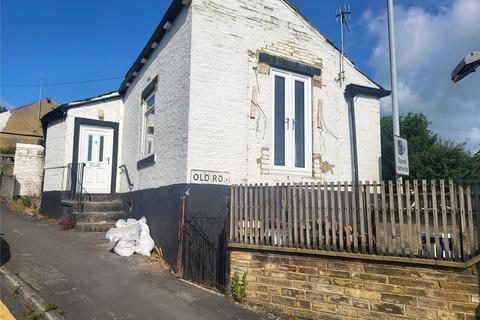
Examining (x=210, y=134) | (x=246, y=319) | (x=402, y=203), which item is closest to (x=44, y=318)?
(x=246, y=319)

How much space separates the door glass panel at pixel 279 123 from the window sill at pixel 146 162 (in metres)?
3.17

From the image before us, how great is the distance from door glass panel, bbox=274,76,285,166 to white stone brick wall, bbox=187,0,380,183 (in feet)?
0.95

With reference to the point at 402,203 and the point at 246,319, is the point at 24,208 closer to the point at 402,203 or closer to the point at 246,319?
the point at 246,319

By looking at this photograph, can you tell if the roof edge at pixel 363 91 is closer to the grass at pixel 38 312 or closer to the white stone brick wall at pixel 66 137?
the white stone brick wall at pixel 66 137

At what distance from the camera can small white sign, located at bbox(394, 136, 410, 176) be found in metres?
6.38

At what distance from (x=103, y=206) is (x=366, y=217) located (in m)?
8.75

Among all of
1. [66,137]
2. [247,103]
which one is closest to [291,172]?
[247,103]

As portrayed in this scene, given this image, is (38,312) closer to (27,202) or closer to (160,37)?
(160,37)

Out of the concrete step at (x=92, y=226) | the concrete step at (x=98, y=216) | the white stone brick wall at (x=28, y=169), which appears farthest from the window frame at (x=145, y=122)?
the white stone brick wall at (x=28, y=169)

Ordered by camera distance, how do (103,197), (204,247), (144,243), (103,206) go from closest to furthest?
(204,247), (144,243), (103,206), (103,197)

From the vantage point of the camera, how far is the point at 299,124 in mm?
8969

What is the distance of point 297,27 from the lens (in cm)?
933

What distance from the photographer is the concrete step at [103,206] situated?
438 inches

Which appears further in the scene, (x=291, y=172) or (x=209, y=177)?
(x=291, y=172)
